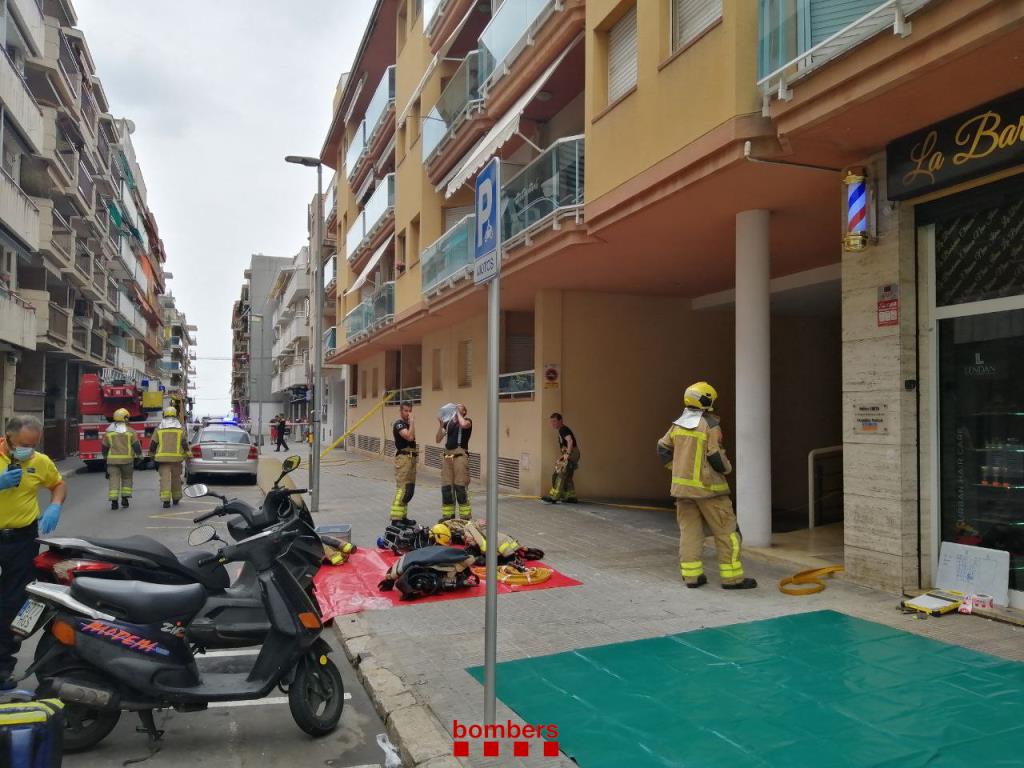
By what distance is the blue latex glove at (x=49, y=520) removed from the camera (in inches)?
215

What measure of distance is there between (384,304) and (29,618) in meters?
19.2

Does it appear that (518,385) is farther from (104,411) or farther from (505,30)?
(104,411)

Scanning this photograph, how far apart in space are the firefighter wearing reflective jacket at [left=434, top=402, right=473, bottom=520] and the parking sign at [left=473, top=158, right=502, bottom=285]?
254 inches

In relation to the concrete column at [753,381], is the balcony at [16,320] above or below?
above

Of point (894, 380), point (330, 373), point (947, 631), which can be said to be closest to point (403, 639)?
point (947, 631)

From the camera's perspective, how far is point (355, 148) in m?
31.1

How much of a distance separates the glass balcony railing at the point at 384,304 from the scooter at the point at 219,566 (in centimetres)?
1766

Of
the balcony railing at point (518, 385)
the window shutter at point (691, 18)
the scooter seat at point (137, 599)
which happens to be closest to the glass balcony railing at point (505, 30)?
the window shutter at point (691, 18)

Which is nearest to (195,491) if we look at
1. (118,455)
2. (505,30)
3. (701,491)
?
(701,491)

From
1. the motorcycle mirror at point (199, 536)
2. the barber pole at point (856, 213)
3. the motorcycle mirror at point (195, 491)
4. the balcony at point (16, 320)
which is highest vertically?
the balcony at point (16, 320)

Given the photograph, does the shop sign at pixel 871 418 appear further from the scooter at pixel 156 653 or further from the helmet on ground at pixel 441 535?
the scooter at pixel 156 653

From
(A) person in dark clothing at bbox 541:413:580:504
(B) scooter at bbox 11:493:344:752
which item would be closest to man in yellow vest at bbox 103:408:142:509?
(A) person in dark clothing at bbox 541:413:580:504

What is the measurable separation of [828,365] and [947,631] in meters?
11.0

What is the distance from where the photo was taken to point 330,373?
42.9m
